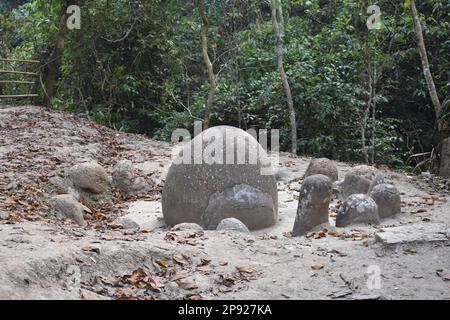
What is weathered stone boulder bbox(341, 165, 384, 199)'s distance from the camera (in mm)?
8109

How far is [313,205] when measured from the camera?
6605mm

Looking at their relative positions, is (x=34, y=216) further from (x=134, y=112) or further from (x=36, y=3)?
(x=36, y=3)

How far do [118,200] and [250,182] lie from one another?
262 cm

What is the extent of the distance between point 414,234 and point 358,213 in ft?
4.02

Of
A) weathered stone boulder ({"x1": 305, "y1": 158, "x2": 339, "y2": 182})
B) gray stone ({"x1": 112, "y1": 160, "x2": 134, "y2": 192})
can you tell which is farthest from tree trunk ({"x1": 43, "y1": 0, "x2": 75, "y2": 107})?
weathered stone boulder ({"x1": 305, "y1": 158, "x2": 339, "y2": 182})

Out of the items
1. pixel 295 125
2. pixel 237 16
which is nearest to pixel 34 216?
pixel 295 125

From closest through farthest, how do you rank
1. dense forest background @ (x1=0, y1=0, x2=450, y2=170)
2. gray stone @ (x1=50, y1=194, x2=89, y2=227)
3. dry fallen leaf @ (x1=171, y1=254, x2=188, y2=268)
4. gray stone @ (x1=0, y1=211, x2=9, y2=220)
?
dry fallen leaf @ (x1=171, y1=254, x2=188, y2=268) < gray stone @ (x1=0, y1=211, x2=9, y2=220) < gray stone @ (x1=50, y1=194, x2=89, y2=227) < dense forest background @ (x1=0, y1=0, x2=450, y2=170)

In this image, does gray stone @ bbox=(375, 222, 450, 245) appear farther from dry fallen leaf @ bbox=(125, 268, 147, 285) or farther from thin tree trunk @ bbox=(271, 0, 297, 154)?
thin tree trunk @ bbox=(271, 0, 297, 154)

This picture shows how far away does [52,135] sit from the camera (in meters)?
11.0

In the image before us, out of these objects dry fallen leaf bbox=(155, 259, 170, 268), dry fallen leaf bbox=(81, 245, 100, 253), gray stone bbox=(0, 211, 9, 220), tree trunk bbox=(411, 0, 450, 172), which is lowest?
dry fallen leaf bbox=(155, 259, 170, 268)

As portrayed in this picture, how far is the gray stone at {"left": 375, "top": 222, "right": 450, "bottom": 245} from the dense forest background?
645 cm

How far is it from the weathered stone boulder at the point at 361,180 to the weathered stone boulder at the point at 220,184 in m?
1.49

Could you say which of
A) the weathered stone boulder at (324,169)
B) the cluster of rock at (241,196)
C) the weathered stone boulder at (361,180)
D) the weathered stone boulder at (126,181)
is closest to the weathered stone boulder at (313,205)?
the cluster of rock at (241,196)

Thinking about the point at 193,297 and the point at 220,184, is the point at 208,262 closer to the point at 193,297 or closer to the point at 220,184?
the point at 193,297
